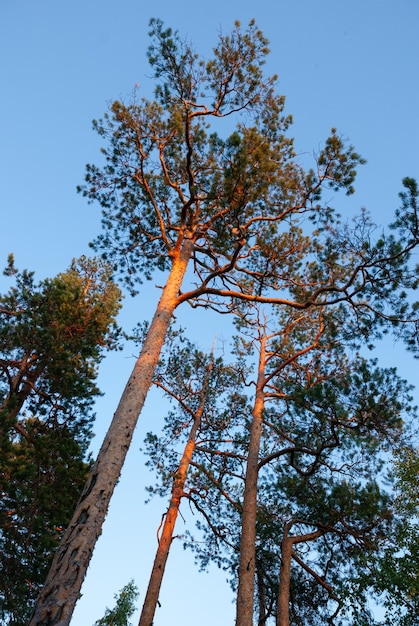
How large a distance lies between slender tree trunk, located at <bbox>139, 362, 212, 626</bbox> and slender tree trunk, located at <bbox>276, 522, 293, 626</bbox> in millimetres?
2679

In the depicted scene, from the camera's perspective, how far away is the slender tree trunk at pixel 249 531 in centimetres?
812

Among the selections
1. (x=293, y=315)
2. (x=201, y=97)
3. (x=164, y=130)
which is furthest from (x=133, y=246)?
(x=293, y=315)

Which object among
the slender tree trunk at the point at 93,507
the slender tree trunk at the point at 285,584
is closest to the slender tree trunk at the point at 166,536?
the slender tree trunk at the point at 285,584

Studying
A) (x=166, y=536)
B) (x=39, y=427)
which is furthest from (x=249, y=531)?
(x=39, y=427)

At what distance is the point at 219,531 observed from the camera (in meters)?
11.9

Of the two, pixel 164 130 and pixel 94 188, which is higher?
pixel 164 130

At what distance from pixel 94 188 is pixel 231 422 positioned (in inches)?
303

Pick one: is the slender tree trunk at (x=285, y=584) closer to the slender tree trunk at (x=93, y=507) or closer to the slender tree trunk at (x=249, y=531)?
the slender tree trunk at (x=249, y=531)

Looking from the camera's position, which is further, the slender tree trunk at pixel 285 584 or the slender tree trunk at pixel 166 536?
the slender tree trunk at pixel 166 536

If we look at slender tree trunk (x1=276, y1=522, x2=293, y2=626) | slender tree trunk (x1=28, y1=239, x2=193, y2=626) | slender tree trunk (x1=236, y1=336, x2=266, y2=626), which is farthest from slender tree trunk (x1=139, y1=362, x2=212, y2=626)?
slender tree trunk (x1=28, y1=239, x2=193, y2=626)

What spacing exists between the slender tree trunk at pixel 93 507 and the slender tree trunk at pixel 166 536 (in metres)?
4.53

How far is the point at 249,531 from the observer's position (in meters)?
9.12

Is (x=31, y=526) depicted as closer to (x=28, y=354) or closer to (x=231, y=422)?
(x=28, y=354)

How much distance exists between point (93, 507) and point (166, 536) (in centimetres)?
689
